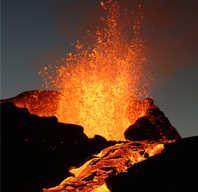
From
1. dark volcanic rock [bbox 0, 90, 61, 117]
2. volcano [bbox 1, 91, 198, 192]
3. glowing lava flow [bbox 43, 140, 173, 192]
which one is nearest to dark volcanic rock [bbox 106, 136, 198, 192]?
volcano [bbox 1, 91, 198, 192]

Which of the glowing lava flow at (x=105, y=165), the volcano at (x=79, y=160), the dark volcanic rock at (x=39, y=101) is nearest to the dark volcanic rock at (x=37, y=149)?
the volcano at (x=79, y=160)

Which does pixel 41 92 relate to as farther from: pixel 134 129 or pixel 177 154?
pixel 177 154

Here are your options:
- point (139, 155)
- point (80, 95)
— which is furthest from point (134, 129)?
point (80, 95)

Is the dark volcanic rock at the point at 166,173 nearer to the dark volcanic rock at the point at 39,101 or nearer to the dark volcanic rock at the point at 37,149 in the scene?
the dark volcanic rock at the point at 37,149

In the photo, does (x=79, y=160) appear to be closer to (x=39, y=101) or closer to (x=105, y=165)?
(x=105, y=165)

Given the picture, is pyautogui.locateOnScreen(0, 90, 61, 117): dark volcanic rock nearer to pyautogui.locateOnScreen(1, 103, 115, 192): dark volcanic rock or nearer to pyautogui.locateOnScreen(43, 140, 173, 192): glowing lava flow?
pyautogui.locateOnScreen(1, 103, 115, 192): dark volcanic rock

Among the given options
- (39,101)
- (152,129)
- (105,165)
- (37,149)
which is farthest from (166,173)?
(39,101)
